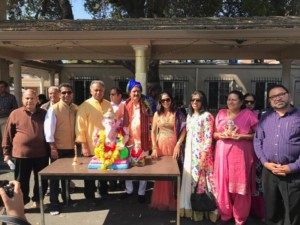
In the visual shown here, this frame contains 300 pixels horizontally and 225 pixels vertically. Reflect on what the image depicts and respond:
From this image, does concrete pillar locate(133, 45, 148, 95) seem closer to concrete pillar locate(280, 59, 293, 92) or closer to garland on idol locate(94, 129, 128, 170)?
garland on idol locate(94, 129, 128, 170)

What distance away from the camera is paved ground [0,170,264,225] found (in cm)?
417

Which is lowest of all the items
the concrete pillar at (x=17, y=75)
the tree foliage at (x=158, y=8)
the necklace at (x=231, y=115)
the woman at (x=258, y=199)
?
the woman at (x=258, y=199)

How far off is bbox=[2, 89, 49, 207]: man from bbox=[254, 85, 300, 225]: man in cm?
277

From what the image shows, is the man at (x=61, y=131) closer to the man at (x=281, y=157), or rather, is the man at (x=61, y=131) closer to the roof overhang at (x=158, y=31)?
the man at (x=281, y=157)

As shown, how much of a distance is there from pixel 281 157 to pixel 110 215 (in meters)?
2.38

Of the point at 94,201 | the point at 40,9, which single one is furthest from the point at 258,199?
the point at 40,9

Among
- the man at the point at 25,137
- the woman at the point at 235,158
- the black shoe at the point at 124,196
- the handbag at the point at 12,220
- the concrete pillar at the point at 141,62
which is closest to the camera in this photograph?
the handbag at the point at 12,220

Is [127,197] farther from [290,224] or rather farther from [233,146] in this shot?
[290,224]

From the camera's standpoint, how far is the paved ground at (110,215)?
4168mm

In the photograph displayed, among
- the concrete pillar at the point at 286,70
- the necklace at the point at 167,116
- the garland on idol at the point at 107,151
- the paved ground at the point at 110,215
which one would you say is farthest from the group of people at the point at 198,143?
the concrete pillar at the point at 286,70

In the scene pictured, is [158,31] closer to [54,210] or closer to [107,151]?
[107,151]

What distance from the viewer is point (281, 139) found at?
3.34 metres

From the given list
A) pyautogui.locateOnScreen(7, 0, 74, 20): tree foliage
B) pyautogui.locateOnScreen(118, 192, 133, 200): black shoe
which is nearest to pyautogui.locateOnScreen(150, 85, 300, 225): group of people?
pyautogui.locateOnScreen(118, 192, 133, 200): black shoe

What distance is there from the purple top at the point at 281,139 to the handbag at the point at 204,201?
0.90 metres
